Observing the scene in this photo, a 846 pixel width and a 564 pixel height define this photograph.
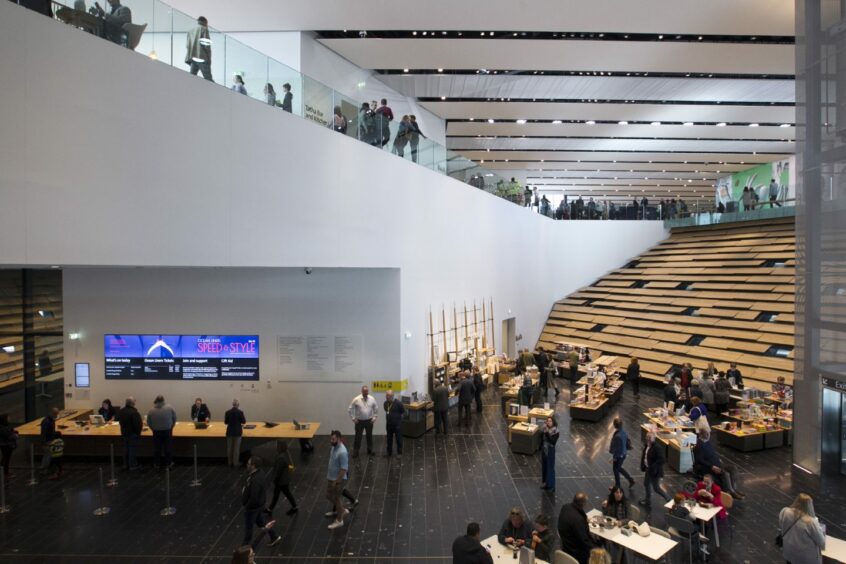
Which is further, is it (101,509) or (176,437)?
(176,437)

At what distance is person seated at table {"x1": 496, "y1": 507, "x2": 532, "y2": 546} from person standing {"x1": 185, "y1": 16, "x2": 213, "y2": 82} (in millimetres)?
6768

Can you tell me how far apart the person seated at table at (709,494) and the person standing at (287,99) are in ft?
26.8

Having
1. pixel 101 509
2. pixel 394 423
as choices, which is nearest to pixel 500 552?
pixel 394 423

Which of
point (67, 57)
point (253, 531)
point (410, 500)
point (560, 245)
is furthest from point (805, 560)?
point (560, 245)

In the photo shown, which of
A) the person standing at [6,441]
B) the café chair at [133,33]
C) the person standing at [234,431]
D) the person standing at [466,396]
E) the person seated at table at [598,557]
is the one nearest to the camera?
the person seated at table at [598,557]

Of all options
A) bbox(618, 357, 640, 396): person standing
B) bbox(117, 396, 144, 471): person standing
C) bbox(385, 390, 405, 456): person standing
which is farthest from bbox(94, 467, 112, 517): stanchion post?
bbox(618, 357, 640, 396): person standing

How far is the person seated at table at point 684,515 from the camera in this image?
228 inches

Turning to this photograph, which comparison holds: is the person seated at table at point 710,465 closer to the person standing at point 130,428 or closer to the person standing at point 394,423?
the person standing at point 394,423

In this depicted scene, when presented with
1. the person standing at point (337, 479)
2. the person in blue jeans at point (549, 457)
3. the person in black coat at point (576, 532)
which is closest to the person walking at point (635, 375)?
the person in blue jeans at point (549, 457)

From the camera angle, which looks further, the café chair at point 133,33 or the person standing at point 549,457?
the person standing at point 549,457

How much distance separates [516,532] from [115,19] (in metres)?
7.29

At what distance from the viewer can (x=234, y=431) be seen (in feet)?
29.3

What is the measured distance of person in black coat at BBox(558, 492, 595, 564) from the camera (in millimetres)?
5078

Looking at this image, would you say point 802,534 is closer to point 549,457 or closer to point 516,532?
point 516,532
